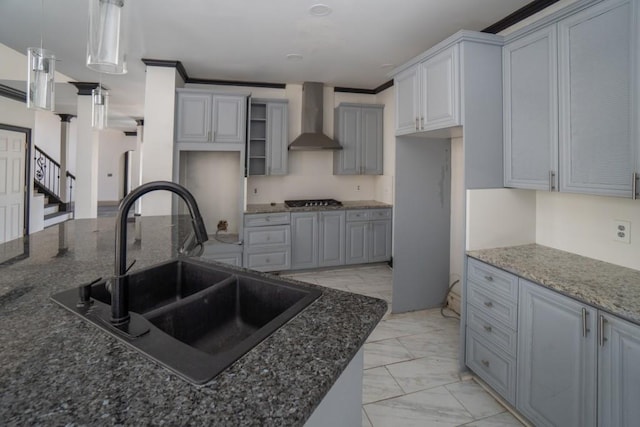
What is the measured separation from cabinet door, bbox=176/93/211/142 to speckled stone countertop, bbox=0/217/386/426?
3.10 m

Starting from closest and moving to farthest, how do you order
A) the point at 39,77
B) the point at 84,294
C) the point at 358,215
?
1. the point at 84,294
2. the point at 39,77
3. the point at 358,215

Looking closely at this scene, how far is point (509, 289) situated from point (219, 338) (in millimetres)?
1623

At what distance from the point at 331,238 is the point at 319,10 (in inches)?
110

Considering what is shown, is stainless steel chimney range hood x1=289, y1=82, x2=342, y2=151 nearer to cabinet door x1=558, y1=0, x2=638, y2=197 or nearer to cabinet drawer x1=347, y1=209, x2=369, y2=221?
cabinet drawer x1=347, y1=209, x2=369, y2=221

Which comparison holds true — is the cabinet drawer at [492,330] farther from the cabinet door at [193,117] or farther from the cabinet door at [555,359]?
the cabinet door at [193,117]

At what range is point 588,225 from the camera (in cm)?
206

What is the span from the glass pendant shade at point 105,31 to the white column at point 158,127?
8.74 ft

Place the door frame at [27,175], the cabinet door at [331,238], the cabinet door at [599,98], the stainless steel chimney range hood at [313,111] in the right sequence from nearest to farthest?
the cabinet door at [599,98], the cabinet door at [331,238], the stainless steel chimney range hood at [313,111], the door frame at [27,175]

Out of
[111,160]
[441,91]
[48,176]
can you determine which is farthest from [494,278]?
[111,160]

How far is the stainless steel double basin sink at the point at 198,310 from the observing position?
0.73 metres

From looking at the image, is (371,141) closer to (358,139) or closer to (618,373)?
(358,139)

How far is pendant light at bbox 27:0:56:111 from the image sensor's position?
1780 millimetres

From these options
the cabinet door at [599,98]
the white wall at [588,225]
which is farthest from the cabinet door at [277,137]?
the cabinet door at [599,98]

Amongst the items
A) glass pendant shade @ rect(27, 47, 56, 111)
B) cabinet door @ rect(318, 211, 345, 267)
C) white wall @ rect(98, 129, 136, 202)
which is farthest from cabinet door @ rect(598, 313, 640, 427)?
white wall @ rect(98, 129, 136, 202)
